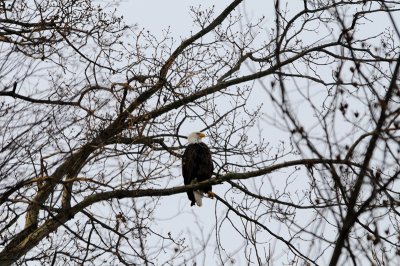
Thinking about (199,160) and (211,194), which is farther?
(199,160)

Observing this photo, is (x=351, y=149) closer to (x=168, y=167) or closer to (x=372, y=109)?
(x=372, y=109)

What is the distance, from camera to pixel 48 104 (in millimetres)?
6590

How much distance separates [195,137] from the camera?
28.8 ft

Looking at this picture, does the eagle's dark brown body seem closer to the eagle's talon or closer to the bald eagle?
the bald eagle

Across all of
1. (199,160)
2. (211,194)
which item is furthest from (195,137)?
(211,194)

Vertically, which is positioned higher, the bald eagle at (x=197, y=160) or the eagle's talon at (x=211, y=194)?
the bald eagle at (x=197, y=160)

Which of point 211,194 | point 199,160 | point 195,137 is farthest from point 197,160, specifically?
point 211,194

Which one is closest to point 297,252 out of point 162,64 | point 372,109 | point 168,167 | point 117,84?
point 168,167

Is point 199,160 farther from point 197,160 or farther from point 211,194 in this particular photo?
point 211,194

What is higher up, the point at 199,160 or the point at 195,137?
the point at 195,137

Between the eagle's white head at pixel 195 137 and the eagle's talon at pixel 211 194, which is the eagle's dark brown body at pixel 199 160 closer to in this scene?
the eagle's white head at pixel 195 137

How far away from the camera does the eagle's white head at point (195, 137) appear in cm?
866

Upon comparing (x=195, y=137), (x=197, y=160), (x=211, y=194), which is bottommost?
(x=211, y=194)

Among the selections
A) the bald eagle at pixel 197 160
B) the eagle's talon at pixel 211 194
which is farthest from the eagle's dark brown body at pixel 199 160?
the eagle's talon at pixel 211 194
